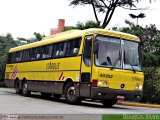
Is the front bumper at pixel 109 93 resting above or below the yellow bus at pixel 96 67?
below

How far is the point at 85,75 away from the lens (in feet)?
56.2

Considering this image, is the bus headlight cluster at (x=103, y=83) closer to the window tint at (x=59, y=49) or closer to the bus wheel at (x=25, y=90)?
the window tint at (x=59, y=49)

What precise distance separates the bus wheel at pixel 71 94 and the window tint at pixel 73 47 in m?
1.39

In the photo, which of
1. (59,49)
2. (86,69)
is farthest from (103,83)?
(59,49)

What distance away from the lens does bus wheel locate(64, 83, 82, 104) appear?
17.8m

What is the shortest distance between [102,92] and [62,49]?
4.03 meters

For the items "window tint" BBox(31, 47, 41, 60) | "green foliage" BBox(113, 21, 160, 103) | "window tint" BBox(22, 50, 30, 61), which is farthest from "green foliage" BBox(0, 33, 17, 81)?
"window tint" BBox(31, 47, 41, 60)

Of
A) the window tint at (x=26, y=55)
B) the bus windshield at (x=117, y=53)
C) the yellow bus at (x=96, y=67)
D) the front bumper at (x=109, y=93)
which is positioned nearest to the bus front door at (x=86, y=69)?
the yellow bus at (x=96, y=67)

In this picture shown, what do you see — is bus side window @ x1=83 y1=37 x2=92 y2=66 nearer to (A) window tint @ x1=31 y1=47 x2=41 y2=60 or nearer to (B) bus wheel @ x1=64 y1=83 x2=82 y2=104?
(B) bus wheel @ x1=64 y1=83 x2=82 y2=104

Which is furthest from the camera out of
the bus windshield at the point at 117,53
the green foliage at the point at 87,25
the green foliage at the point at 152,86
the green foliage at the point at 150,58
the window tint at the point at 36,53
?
the green foliage at the point at 87,25

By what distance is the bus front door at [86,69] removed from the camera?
16.8 metres

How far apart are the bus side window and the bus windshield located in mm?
407

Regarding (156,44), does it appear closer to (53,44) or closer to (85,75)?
(53,44)

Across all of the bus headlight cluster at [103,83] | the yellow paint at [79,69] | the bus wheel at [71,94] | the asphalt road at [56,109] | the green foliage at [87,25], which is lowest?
the asphalt road at [56,109]
